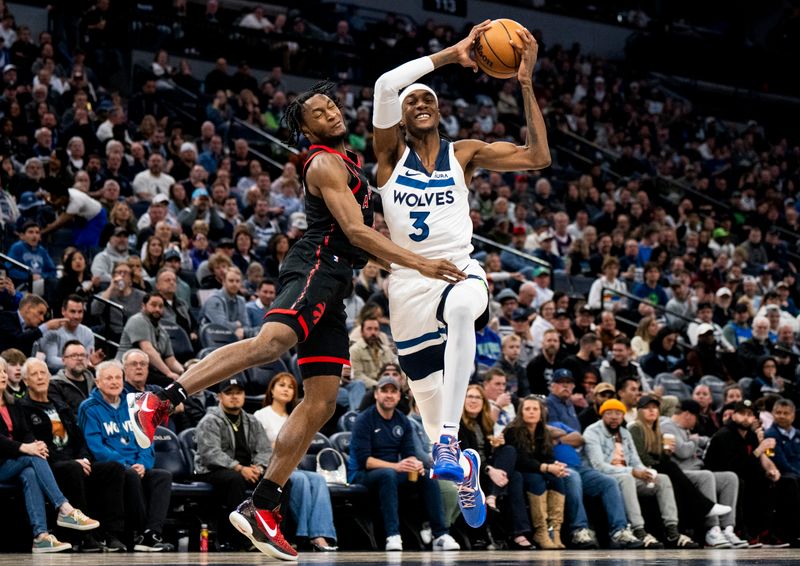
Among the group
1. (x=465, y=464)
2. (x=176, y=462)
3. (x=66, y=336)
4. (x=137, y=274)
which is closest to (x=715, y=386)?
(x=137, y=274)

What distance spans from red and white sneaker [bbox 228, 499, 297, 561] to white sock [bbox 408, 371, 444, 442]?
3.46ft

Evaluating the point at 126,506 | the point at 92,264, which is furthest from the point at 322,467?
the point at 92,264

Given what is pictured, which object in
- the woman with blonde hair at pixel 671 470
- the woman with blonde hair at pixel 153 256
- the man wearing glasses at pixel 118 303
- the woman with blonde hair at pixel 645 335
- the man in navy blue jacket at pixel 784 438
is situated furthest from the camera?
the woman with blonde hair at pixel 645 335

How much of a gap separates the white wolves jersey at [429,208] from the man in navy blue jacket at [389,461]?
4187 mm

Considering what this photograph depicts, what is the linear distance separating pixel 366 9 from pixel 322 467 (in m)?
15.8

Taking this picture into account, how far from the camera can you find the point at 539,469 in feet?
35.8

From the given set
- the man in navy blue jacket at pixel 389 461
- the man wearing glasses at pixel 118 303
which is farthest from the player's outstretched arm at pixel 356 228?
the man wearing glasses at pixel 118 303

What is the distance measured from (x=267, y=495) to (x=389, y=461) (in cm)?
463

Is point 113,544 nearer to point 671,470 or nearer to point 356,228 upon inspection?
point 356,228

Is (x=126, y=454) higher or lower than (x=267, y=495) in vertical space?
lower

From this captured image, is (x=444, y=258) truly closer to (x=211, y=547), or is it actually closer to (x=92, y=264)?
(x=211, y=547)

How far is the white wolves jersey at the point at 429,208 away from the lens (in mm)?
6379

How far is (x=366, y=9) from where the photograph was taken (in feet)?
80.7

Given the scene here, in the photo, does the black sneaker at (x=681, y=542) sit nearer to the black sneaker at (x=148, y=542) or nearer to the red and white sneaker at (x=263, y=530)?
the black sneaker at (x=148, y=542)
